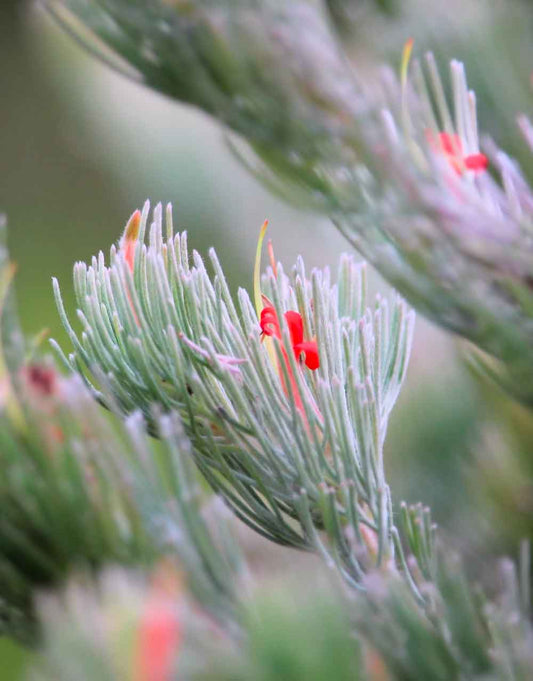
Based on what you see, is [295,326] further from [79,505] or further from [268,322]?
[79,505]

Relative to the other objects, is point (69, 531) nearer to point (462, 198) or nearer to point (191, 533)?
point (191, 533)

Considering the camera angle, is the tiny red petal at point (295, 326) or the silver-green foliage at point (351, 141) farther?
the tiny red petal at point (295, 326)

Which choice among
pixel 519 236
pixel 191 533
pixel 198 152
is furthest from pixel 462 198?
pixel 198 152

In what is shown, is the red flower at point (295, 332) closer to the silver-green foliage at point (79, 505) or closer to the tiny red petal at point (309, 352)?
the tiny red petal at point (309, 352)

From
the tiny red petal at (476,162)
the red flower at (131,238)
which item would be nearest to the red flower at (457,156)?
the tiny red petal at (476,162)

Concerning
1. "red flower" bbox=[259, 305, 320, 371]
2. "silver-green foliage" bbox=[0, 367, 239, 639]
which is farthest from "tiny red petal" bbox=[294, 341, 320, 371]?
"silver-green foliage" bbox=[0, 367, 239, 639]

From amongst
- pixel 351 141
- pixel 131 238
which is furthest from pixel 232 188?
pixel 351 141

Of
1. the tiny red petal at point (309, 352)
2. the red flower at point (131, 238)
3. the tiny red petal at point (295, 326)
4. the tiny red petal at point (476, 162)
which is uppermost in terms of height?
the red flower at point (131, 238)

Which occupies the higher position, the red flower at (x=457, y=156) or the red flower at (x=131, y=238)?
the red flower at (x=131, y=238)
